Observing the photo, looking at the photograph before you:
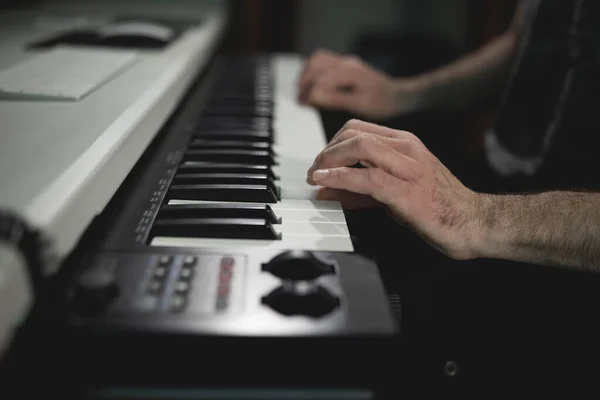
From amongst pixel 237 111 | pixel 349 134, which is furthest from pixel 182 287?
pixel 237 111

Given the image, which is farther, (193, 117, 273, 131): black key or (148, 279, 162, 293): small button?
(193, 117, 273, 131): black key

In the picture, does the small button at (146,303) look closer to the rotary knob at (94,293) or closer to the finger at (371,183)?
the rotary knob at (94,293)

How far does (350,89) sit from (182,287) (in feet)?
3.56

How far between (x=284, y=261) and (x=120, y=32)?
3.25 ft

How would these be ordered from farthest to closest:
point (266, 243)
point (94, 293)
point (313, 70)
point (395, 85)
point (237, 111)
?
point (395, 85), point (313, 70), point (237, 111), point (266, 243), point (94, 293)

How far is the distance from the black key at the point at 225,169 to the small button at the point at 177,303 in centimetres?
36

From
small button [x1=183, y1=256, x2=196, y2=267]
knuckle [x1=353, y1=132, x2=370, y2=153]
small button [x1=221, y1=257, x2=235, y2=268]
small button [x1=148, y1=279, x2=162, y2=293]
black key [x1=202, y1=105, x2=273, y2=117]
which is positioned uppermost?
Answer: knuckle [x1=353, y1=132, x2=370, y2=153]

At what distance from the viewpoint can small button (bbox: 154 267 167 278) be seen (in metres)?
0.60

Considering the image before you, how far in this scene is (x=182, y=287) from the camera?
1.89 feet

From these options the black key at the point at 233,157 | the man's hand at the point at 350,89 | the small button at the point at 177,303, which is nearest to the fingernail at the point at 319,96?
the man's hand at the point at 350,89

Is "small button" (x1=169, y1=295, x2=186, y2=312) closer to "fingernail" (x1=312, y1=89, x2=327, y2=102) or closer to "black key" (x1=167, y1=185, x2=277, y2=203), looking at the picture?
"black key" (x1=167, y1=185, x2=277, y2=203)

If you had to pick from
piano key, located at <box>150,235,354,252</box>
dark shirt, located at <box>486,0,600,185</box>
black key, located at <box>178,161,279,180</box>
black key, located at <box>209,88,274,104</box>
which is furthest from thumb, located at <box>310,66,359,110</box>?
piano key, located at <box>150,235,354,252</box>

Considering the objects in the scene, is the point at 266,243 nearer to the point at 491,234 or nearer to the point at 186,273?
the point at 186,273

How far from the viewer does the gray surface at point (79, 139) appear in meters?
0.56
